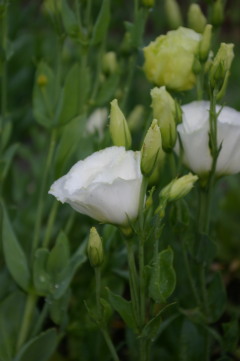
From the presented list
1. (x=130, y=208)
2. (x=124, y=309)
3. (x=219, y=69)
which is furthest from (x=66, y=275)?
(x=219, y=69)

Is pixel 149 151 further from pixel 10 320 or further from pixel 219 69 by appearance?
pixel 10 320

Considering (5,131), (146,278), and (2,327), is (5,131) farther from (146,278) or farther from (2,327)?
(146,278)

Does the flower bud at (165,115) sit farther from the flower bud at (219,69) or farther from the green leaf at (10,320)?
the green leaf at (10,320)

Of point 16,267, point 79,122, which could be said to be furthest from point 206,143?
point 16,267

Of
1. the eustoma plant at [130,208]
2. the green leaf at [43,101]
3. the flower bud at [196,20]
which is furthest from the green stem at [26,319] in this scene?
the flower bud at [196,20]

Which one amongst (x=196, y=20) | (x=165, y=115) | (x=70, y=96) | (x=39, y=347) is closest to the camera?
(x=165, y=115)

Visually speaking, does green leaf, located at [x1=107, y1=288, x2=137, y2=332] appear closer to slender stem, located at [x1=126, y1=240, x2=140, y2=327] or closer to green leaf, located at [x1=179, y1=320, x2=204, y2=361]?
slender stem, located at [x1=126, y1=240, x2=140, y2=327]

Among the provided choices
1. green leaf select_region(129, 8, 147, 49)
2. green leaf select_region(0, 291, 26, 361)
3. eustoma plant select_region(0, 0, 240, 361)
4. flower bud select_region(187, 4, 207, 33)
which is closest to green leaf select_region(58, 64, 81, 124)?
eustoma plant select_region(0, 0, 240, 361)
